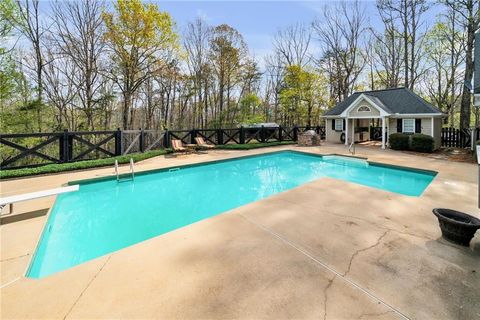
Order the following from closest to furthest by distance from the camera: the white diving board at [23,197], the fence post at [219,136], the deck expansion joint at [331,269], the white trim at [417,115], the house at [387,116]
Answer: the deck expansion joint at [331,269] → the white diving board at [23,197] → the white trim at [417,115] → the house at [387,116] → the fence post at [219,136]

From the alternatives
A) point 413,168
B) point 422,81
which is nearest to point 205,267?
point 413,168

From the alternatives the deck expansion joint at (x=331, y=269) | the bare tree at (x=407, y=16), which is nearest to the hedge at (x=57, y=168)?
the deck expansion joint at (x=331, y=269)

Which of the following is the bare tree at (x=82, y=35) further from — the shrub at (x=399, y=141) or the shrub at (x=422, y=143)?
the shrub at (x=422, y=143)

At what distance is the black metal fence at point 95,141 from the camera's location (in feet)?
26.4

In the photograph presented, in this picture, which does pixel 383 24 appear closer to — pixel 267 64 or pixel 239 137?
pixel 267 64

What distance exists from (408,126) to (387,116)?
1.36 meters

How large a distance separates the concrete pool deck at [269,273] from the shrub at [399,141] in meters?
10.2

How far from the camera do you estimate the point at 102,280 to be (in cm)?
236

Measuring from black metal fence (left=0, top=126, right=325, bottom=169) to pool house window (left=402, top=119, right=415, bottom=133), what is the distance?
6.78 metres

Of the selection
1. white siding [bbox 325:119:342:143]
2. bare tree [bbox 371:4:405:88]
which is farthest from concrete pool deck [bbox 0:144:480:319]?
bare tree [bbox 371:4:405:88]

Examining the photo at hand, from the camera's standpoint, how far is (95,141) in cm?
1205

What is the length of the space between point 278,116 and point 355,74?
9.55 meters

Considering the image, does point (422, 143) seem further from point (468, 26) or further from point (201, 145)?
point (201, 145)

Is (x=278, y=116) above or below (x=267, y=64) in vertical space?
below
